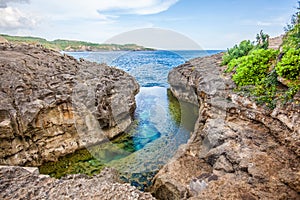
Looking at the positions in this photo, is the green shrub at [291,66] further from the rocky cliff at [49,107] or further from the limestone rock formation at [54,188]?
the rocky cliff at [49,107]

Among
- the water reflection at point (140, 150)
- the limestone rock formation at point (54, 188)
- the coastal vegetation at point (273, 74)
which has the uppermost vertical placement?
the coastal vegetation at point (273, 74)

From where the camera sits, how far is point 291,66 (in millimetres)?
6246

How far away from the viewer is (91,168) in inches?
368

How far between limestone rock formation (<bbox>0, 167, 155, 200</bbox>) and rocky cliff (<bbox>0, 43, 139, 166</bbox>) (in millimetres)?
4128

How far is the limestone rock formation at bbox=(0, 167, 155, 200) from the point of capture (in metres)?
4.53

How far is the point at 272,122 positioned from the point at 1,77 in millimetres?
11077

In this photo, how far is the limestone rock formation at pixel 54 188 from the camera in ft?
14.9

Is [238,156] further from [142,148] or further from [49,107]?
[49,107]

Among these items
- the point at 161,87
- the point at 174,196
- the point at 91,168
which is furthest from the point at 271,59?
the point at 161,87

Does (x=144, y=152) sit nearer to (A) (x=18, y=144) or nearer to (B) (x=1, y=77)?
(A) (x=18, y=144)

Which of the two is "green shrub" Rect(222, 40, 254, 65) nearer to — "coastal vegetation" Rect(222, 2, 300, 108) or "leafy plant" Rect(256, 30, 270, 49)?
"leafy plant" Rect(256, 30, 270, 49)

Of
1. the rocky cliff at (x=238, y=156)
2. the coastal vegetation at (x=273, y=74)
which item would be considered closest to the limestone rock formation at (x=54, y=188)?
the rocky cliff at (x=238, y=156)

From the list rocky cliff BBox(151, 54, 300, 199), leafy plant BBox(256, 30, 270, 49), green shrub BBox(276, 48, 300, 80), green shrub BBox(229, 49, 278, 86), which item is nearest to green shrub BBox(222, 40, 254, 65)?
leafy plant BBox(256, 30, 270, 49)

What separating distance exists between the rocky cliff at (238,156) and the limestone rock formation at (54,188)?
1.78 meters
